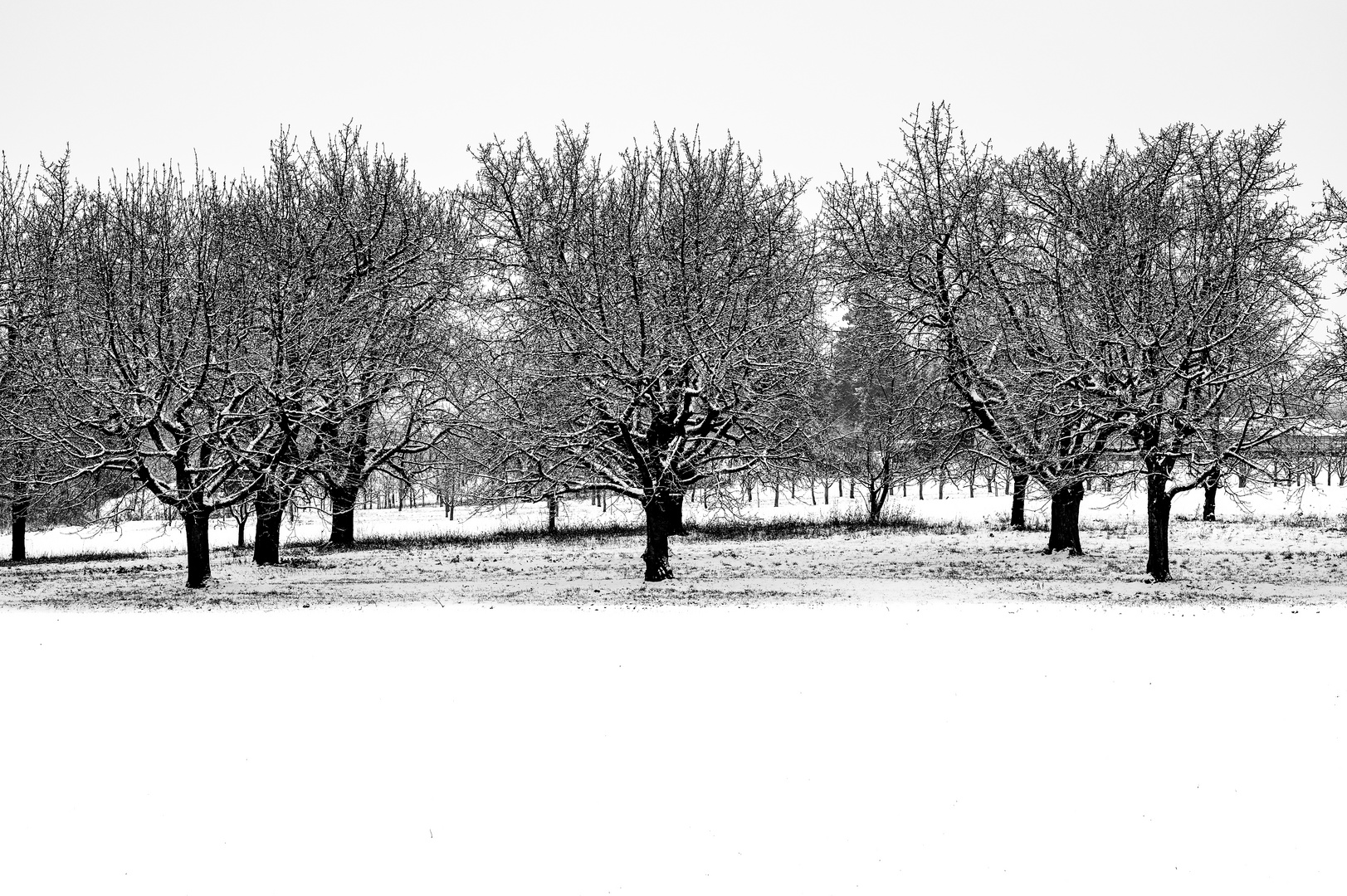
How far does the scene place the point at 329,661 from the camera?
39.1 feet

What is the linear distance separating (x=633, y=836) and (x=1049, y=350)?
17.8 metres

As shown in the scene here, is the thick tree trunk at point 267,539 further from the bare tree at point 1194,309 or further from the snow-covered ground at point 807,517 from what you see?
the bare tree at point 1194,309

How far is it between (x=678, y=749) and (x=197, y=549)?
16.2 meters

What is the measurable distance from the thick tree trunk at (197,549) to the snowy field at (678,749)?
503 centimetres

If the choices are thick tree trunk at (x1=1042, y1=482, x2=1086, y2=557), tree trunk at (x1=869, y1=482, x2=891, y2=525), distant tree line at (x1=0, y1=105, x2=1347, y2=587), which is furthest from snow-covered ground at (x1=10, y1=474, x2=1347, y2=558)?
distant tree line at (x1=0, y1=105, x2=1347, y2=587)

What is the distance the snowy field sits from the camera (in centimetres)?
713

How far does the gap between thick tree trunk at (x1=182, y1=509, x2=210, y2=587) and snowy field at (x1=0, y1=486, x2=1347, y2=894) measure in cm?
503

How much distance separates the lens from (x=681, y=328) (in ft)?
66.3

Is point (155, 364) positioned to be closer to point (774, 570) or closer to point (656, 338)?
point (656, 338)

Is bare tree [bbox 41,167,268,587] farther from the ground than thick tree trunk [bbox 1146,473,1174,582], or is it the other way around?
bare tree [bbox 41,167,268,587]

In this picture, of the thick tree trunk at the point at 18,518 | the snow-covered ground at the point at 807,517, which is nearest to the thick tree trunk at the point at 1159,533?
the snow-covered ground at the point at 807,517

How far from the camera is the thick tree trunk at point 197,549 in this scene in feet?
70.1

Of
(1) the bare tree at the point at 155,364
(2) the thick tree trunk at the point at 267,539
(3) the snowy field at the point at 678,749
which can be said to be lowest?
(3) the snowy field at the point at 678,749

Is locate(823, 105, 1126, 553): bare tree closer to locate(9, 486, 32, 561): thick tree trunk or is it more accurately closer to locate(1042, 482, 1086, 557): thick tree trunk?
locate(1042, 482, 1086, 557): thick tree trunk
